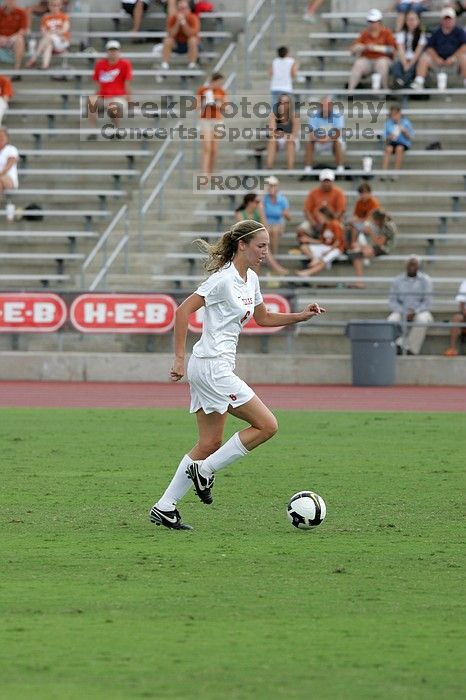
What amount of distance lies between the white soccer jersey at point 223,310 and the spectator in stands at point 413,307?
1407 centimetres

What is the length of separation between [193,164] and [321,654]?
23.3 metres

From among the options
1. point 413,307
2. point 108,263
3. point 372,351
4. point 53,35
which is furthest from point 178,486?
point 53,35

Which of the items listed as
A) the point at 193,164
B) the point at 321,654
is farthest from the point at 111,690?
the point at 193,164

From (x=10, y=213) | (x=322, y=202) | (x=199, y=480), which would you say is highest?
(x=322, y=202)

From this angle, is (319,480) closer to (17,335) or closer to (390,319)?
(390,319)

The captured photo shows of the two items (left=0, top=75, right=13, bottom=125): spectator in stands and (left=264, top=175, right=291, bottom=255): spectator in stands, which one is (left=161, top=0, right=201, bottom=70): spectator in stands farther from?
(left=264, top=175, right=291, bottom=255): spectator in stands

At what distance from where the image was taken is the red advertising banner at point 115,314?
2423 cm

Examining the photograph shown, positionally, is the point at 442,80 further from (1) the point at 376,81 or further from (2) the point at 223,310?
(2) the point at 223,310

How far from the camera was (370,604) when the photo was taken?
7.59 m

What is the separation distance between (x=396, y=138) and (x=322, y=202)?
301cm

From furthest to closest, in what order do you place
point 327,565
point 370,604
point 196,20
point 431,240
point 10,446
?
point 196,20 < point 431,240 < point 10,446 < point 327,565 < point 370,604

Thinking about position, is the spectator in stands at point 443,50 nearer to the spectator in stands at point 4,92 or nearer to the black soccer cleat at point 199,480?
the spectator in stands at point 4,92

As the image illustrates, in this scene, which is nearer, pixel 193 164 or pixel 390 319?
pixel 390 319

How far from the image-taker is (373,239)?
25.8 meters
